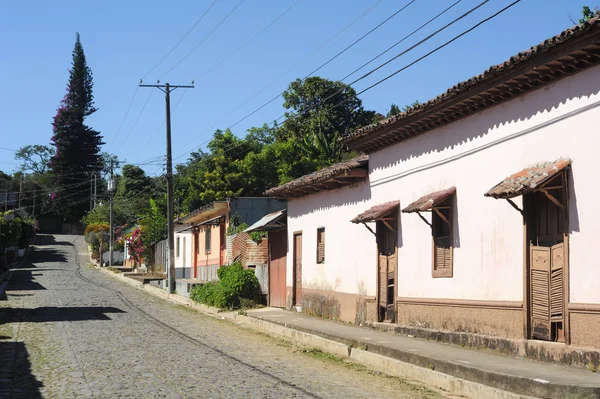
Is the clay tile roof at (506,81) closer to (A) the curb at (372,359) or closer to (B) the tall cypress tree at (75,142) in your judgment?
(A) the curb at (372,359)

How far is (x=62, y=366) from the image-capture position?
→ 12.4 meters

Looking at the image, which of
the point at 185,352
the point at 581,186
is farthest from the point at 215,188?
the point at 581,186

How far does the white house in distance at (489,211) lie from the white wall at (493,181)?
22 millimetres

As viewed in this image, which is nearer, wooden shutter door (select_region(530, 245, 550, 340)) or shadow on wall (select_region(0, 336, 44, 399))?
shadow on wall (select_region(0, 336, 44, 399))

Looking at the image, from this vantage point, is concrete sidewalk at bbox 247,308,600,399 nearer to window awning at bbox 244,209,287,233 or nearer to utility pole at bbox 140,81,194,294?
window awning at bbox 244,209,287,233

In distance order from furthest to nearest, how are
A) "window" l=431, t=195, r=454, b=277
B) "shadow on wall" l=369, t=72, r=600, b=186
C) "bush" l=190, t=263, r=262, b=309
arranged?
"bush" l=190, t=263, r=262, b=309 → "window" l=431, t=195, r=454, b=277 → "shadow on wall" l=369, t=72, r=600, b=186

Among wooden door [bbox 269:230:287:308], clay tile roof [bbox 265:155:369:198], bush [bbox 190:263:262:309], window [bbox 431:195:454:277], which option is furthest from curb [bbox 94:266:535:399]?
clay tile roof [bbox 265:155:369:198]

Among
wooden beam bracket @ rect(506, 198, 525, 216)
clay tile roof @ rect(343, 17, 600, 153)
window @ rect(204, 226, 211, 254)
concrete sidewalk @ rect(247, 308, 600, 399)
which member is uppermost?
clay tile roof @ rect(343, 17, 600, 153)

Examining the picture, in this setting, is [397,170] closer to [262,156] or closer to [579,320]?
[579,320]

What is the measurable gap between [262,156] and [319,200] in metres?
32.8

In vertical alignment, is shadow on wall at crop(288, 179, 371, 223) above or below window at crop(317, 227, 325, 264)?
above

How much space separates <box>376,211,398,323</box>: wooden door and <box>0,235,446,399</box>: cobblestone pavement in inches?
100

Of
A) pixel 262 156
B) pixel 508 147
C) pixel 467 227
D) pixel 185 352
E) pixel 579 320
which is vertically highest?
pixel 262 156

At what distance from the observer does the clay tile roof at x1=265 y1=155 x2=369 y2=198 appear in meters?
19.4
